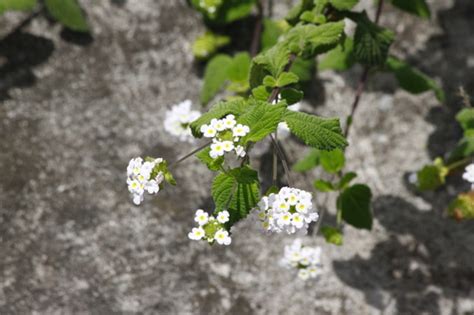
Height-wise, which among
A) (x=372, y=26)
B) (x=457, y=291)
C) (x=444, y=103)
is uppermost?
(x=372, y=26)

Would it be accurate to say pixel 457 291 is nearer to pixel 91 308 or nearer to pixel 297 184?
pixel 297 184

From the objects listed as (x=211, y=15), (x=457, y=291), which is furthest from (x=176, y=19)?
(x=457, y=291)

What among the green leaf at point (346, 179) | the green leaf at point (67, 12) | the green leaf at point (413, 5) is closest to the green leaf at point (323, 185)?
the green leaf at point (346, 179)

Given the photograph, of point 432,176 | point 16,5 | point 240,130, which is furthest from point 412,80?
point 16,5

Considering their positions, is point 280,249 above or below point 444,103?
below

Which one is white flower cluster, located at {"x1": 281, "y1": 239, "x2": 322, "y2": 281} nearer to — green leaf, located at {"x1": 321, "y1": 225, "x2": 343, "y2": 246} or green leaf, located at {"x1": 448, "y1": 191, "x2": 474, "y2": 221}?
green leaf, located at {"x1": 321, "y1": 225, "x2": 343, "y2": 246}

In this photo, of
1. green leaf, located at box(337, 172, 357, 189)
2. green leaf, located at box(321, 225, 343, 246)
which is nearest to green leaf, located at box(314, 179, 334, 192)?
green leaf, located at box(337, 172, 357, 189)

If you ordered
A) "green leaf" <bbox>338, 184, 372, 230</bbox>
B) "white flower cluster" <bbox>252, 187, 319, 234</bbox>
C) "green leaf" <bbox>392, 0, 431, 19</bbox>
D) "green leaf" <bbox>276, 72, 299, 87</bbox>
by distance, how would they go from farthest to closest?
"green leaf" <bbox>392, 0, 431, 19</bbox> < "green leaf" <bbox>338, 184, 372, 230</bbox> < "green leaf" <bbox>276, 72, 299, 87</bbox> < "white flower cluster" <bbox>252, 187, 319, 234</bbox>
